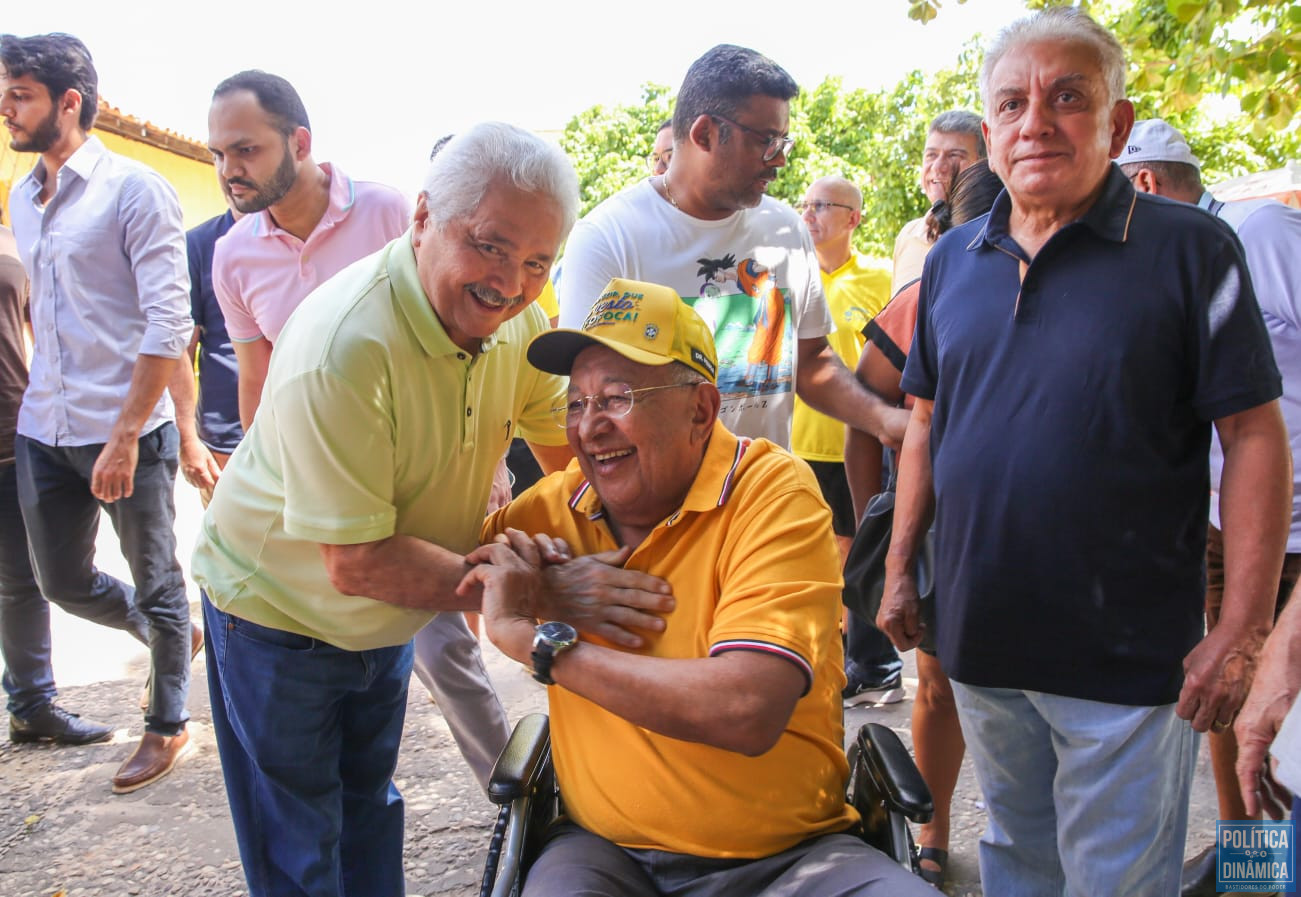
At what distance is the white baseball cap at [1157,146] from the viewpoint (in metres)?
A: 2.80

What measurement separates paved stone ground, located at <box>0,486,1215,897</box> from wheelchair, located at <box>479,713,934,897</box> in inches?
46.5

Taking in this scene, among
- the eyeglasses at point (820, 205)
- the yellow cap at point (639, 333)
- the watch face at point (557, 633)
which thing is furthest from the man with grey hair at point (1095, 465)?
the eyeglasses at point (820, 205)

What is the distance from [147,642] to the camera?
3.86m

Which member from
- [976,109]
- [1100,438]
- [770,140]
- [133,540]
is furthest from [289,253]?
[976,109]

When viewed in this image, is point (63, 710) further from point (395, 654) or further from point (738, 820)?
point (738, 820)

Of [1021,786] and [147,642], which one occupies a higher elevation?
[1021,786]

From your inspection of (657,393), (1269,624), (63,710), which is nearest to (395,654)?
(657,393)

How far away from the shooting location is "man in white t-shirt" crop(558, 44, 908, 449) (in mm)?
2668

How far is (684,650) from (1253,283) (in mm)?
1735

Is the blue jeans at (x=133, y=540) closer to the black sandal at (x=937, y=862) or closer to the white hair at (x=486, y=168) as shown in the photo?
the white hair at (x=486, y=168)

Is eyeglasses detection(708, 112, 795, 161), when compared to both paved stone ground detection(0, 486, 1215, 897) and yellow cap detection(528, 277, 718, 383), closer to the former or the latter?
yellow cap detection(528, 277, 718, 383)

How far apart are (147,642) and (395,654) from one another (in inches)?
82.8

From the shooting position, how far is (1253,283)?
2381mm
